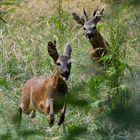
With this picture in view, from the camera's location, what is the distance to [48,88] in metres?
7.34

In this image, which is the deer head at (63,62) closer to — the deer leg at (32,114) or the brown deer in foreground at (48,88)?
the brown deer in foreground at (48,88)

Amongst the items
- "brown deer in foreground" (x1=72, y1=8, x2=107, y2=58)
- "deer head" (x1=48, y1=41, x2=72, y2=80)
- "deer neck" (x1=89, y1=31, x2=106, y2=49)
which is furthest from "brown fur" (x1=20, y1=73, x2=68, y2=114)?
"deer neck" (x1=89, y1=31, x2=106, y2=49)

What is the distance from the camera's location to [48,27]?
11.9 meters

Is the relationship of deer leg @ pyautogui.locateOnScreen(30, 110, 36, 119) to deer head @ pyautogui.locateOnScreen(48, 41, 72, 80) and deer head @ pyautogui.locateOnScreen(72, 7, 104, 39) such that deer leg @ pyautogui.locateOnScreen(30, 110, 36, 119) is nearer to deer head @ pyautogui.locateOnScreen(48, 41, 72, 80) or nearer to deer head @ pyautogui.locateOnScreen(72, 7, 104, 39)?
deer head @ pyautogui.locateOnScreen(48, 41, 72, 80)

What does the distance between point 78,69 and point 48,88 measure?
98.8 inches

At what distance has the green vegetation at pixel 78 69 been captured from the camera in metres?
1.76

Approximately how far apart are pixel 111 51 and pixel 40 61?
11.5 ft

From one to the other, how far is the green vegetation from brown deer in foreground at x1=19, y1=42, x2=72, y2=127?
0.45ft

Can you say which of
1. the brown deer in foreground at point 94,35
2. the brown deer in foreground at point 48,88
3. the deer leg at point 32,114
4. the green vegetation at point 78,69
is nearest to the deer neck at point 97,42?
the brown deer in foreground at point 94,35

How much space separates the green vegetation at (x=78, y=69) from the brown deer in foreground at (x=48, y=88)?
14 cm

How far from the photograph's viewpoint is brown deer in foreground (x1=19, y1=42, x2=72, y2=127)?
6.92m

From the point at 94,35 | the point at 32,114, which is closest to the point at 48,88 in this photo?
the point at 32,114

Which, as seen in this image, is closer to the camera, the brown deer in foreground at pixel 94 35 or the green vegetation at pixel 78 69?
the green vegetation at pixel 78 69

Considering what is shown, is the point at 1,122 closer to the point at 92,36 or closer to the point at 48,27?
the point at 92,36
